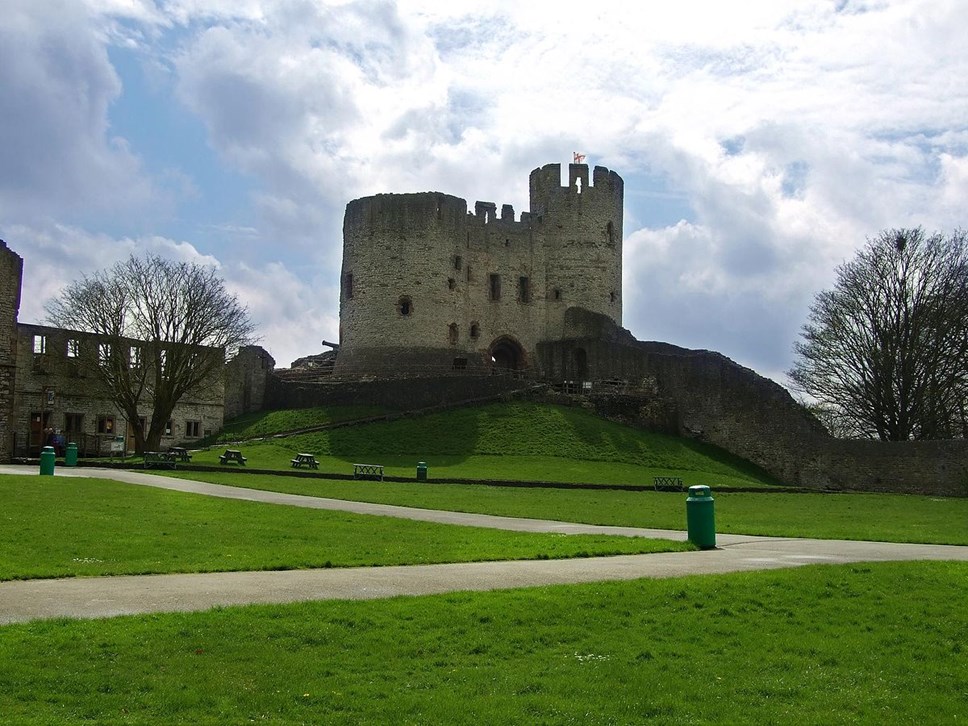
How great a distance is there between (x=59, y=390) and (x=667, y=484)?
25.2 meters

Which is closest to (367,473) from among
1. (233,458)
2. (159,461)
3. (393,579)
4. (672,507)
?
(233,458)

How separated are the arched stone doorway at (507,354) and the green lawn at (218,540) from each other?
125 feet

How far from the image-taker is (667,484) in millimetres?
33125

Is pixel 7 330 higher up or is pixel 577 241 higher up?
pixel 577 241

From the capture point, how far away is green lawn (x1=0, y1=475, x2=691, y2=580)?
1244 cm

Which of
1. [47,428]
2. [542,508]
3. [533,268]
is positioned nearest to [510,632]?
[542,508]

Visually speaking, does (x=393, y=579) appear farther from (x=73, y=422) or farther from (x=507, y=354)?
(x=507, y=354)

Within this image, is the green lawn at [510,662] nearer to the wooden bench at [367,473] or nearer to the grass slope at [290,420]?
the wooden bench at [367,473]

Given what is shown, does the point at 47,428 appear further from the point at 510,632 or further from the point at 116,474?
the point at 510,632

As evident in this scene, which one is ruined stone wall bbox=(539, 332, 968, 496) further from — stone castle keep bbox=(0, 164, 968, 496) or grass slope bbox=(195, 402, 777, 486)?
grass slope bbox=(195, 402, 777, 486)

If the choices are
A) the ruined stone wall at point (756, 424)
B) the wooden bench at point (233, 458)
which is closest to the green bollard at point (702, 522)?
the wooden bench at point (233, 458)

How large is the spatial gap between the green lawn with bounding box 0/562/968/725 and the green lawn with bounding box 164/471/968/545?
336 inches

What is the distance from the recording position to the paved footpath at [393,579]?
9.64m

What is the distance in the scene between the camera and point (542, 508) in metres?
23.2
